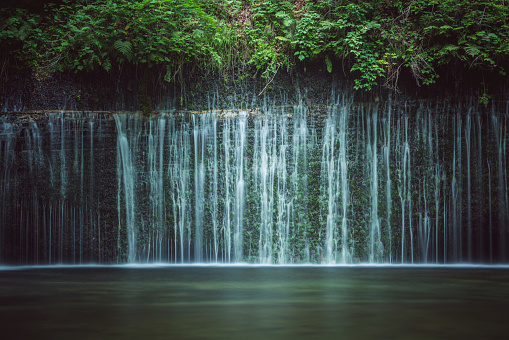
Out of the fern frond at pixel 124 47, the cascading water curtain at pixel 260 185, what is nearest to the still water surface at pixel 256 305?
Result: the cascading water curtain at pixel 260 185

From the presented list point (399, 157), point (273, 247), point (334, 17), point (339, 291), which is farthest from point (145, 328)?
point (334, 17)

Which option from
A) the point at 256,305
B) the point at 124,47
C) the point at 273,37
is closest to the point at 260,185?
the point at 273,37

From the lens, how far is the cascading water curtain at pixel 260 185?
29.8 ft

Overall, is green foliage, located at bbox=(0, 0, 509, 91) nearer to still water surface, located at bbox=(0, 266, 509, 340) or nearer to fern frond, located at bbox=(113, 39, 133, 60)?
fern frond, located at bbox=(113, 39, 133, 60)

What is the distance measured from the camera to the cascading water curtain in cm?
907

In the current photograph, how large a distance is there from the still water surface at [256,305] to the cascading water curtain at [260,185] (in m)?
1.82

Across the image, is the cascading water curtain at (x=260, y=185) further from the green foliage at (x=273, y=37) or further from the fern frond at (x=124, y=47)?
the fern frond at (x=124, y=47)

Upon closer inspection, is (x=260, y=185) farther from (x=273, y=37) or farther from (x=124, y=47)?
(x=124, y=47)

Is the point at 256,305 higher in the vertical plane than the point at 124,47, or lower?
lower

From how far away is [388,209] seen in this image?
9.17 m

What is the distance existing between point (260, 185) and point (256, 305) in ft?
15.9

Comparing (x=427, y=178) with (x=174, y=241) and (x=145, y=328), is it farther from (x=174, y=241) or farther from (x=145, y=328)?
(x=145, y=328)

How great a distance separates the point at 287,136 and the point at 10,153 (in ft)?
19.2

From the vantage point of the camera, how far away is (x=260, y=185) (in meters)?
9.42
